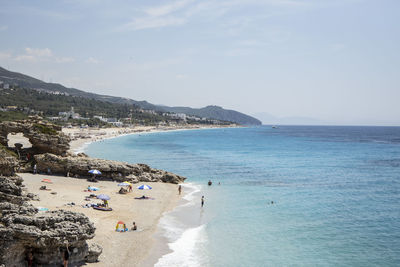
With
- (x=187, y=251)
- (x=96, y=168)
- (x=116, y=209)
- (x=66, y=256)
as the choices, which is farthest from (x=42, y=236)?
(x=96, y=168)

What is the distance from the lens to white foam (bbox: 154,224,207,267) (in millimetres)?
14844

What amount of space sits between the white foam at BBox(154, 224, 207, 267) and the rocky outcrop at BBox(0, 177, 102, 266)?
145 inches

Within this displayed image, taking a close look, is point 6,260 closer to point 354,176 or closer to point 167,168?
point 167,168

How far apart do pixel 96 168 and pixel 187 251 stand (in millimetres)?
19202

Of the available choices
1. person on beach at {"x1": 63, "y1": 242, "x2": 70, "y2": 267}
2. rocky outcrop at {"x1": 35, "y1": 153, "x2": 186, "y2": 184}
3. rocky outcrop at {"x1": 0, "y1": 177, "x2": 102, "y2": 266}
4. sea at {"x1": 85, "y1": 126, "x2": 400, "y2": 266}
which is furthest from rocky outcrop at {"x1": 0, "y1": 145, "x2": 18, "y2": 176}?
rocky outcrop at {"x1": 35, "y1": 153, "x2": 186, "y2": 184}

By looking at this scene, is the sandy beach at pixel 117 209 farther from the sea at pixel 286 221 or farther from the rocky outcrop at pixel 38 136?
the rocky outcrop at pixel 38 136

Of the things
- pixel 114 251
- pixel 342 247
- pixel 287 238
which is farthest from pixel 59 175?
pixel 342 247

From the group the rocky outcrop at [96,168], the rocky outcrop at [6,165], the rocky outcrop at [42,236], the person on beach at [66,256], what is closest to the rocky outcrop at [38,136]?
the rocky outcrop at [96,168]

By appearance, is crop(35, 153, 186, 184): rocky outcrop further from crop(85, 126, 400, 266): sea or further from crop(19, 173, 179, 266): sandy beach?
crop(85, 126, 400, 266): sea

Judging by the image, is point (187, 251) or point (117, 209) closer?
point (187, 251)

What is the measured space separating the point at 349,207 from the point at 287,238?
948 centimetres

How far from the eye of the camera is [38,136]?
33.1 meters

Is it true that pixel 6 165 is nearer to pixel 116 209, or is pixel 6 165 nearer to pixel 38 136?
pixel 116 209

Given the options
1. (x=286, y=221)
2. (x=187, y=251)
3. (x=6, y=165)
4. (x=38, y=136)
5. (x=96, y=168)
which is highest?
(x=38, y=136)
